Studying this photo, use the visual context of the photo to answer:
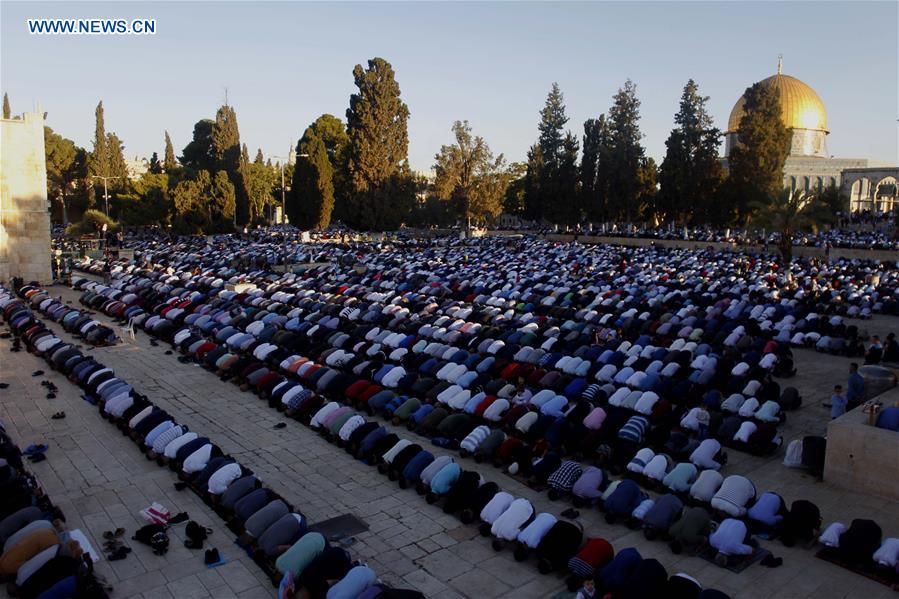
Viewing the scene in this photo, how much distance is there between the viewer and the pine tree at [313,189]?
168 ft

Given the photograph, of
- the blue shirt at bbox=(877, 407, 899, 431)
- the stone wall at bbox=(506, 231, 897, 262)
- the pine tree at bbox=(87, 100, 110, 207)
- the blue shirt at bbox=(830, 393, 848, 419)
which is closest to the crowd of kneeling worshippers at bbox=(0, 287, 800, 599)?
the blue shirt at bbox=(877, 407, 899, 431)

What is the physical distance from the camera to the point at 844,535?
855 cm

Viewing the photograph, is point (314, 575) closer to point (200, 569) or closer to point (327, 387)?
point (200, 569)

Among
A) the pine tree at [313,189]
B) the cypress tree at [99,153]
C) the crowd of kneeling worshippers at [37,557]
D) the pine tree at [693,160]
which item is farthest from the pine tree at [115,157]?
the crowd of kneeling worshippers at [37,557]

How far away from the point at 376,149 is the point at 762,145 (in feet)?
92.9

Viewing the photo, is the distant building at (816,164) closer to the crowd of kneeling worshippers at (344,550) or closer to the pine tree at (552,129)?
the pine tree at (552,129)

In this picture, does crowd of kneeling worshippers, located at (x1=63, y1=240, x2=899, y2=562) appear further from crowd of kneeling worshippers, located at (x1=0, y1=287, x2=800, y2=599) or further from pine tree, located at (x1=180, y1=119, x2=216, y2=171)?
pine tree, located at (x1=180, y1=119, x2=216, y2=171)

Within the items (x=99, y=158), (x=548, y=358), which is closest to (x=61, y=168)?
(x=99, y=158)

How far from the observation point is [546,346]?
1852 centimetres

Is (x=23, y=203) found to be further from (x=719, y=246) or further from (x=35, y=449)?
(x=719, y=246)

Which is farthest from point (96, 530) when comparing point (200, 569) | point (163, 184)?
point (163, 184)

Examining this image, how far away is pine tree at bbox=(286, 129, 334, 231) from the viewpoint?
51344 millimetres

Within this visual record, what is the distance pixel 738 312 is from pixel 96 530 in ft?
66.5

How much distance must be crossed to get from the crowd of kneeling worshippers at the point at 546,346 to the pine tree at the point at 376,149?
16.3 m
